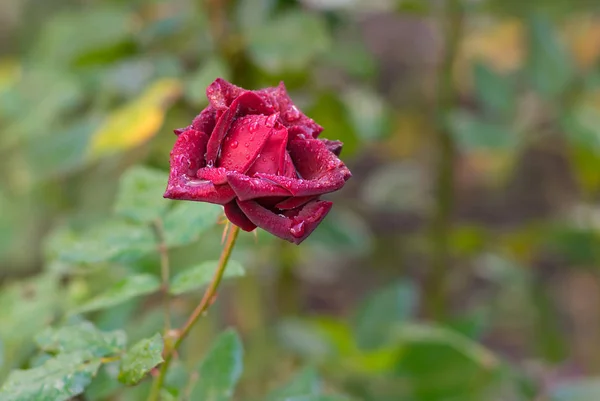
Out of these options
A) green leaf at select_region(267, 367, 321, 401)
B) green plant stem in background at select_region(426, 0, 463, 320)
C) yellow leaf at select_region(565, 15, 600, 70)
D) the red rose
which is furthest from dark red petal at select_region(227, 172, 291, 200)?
yellow leaf at select_region(565, 15, 600, 70)

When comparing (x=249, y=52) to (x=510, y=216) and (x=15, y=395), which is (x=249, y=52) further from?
(x=510, y=216)

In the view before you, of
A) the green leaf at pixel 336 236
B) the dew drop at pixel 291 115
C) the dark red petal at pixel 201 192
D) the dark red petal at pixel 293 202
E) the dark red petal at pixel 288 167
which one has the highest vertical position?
the dew drop at pixel 291 115

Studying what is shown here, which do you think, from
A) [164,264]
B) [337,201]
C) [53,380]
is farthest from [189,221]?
[337,201]

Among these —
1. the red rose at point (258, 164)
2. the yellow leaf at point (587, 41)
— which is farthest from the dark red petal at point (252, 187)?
the yellow leaf at point (587, 41)

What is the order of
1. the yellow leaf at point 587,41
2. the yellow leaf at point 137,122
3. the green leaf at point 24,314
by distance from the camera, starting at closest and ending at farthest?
1. the green leaf at point 24,314
2. the yellow leaf at point 137,122
3. the yellow leaf at point 587,41

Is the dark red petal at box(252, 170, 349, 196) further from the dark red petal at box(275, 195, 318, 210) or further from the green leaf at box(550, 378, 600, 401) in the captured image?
the green leaf at box(550, 378, 600, 401)

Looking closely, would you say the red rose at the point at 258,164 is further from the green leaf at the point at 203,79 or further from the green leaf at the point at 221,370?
the green leaf at the point at 203,79

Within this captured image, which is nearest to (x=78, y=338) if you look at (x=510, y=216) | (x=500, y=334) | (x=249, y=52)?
(x=249, y=52)

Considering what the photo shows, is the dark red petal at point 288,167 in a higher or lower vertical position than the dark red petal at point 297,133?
lower
